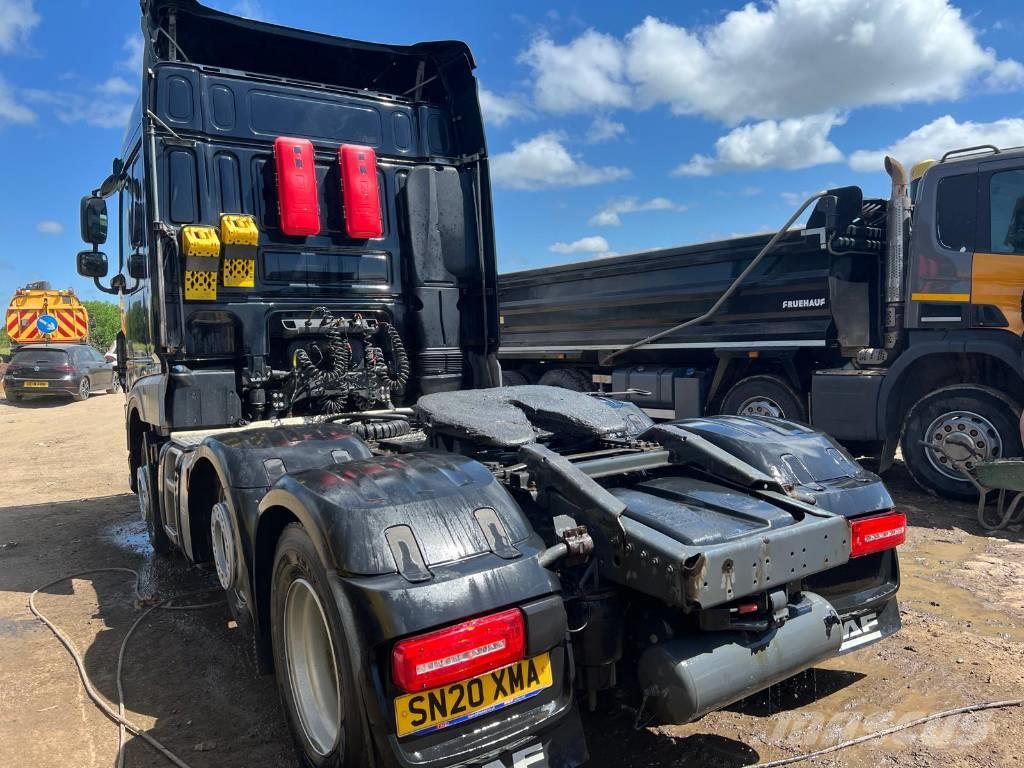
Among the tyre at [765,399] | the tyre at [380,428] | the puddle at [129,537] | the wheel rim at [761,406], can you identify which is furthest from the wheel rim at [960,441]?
the puddle at [129,537]

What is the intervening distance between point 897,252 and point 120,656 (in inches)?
261

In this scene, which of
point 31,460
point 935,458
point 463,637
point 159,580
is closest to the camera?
point 463,637

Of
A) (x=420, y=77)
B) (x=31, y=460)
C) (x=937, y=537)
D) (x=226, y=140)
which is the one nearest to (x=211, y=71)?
(x=226, y=140)

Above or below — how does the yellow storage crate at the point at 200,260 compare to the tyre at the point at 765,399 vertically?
above

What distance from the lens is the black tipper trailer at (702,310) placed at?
7.12 meters

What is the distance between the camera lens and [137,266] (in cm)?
484

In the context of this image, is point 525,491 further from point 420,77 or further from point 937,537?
point 937,537

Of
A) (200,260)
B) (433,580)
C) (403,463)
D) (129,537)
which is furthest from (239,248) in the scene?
(129,537)

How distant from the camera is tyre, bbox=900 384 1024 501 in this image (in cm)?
609

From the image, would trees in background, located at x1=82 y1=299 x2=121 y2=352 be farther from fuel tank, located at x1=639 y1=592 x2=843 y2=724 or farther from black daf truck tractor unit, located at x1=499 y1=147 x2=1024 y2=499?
fuel tank, located at x1=639 y1=592 x2=843 y2=724

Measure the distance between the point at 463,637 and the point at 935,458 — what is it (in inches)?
231

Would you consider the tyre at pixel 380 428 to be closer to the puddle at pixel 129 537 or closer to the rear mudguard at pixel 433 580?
the rear mudguard at pixel 433 580

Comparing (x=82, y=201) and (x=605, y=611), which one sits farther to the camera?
(x=82, y=201)

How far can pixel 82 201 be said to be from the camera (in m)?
5.37
